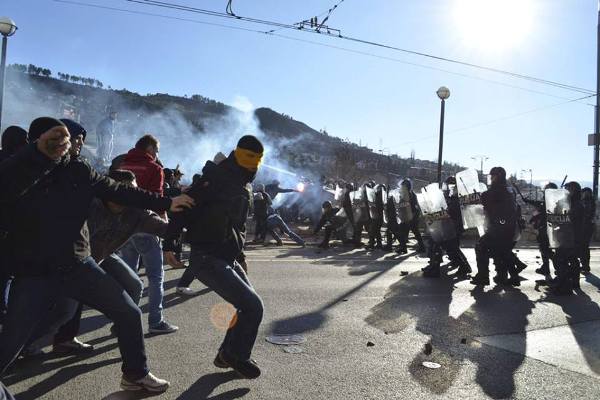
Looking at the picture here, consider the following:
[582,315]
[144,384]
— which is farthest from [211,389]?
[582,315]

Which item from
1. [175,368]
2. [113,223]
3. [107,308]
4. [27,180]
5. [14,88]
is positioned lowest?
[175,368]

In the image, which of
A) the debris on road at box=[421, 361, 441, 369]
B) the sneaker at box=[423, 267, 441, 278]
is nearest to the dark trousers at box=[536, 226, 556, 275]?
the sneaker at box=[423, 267, 441, 278]

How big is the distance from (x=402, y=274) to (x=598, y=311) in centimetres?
314

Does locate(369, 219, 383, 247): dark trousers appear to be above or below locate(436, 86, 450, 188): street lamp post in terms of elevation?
below

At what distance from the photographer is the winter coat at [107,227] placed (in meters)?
3.52

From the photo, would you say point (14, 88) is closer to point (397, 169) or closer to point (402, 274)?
point (402, 274)

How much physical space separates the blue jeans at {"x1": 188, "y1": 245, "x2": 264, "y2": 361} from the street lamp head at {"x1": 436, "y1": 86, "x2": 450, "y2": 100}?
525 inches

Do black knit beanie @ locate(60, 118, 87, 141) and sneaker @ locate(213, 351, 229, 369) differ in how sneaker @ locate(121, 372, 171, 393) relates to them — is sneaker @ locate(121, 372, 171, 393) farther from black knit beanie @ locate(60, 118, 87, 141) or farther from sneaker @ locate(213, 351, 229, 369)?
black knit beanie @ locate(60, 118, 87, 141)

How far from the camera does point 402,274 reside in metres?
8.70

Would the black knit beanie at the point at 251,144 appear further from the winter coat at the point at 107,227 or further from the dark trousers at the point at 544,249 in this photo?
the dark trousers at the point at 544,249

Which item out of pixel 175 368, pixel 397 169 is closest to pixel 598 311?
pixel 175 368

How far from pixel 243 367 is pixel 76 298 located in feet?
4.39

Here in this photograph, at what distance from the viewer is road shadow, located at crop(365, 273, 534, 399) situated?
12.5 ft

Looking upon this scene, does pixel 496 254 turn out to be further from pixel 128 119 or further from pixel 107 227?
pixel 128 119
